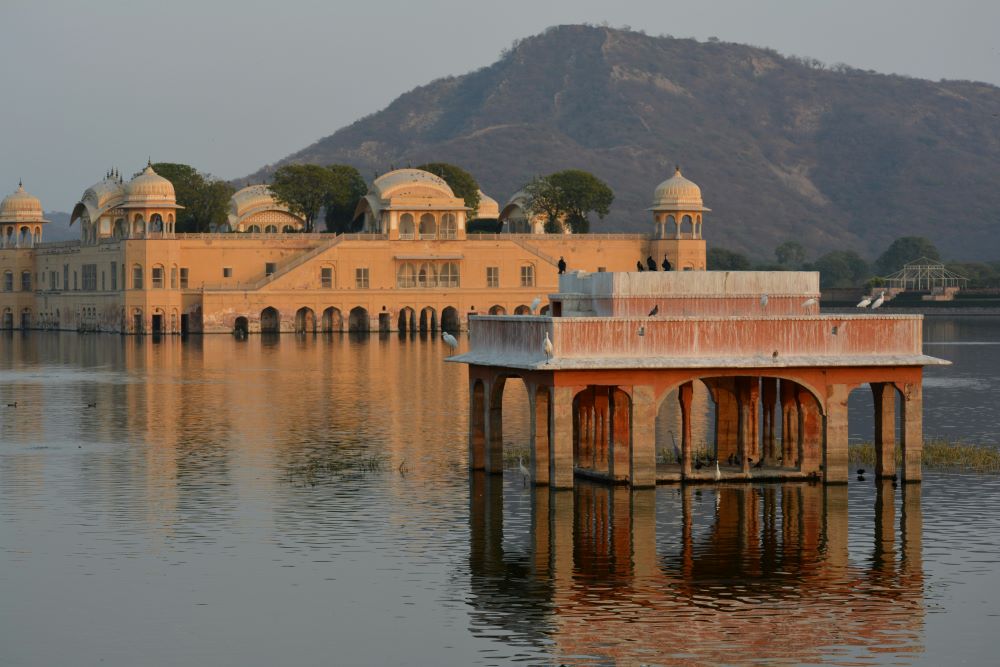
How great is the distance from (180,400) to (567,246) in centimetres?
6954

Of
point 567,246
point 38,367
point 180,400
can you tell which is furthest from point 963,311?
point 180,400

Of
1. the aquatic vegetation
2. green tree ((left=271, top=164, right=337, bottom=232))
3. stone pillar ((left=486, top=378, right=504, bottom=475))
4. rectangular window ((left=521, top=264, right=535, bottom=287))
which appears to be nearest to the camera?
stone pillar ((left=486, top=378, right=504, bottom=475))

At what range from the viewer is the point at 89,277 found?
393 ft

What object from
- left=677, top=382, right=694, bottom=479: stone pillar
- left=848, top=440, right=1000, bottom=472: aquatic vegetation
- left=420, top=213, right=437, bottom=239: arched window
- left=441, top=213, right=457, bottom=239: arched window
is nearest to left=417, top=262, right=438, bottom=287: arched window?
left=441, top=213, right=457, bottom=239: arched window

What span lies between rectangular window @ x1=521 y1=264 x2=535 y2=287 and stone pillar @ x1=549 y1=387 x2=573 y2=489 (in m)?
85.6

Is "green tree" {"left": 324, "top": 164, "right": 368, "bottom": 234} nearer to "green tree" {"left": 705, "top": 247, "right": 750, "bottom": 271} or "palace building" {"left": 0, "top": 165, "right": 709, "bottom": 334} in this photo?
"palace building" {"left": 0, "top": 165, "right": 709, "bottom": 334}

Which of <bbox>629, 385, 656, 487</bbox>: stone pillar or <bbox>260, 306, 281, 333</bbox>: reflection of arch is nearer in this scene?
<bbox>629, 385, 656, 487</bbox>: stone pillar

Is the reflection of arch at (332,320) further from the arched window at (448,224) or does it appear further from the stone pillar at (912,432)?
the stone pillar at (912,432)

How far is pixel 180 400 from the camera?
55.1 m

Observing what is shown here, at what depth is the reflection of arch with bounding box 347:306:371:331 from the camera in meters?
115

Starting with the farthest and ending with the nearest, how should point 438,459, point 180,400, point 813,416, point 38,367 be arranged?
point 38,367
point 180,400
point 438,459
point 813,416

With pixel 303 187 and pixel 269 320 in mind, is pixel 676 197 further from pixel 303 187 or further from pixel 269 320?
pixel 269 320

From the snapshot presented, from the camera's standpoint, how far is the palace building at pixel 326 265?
110 m

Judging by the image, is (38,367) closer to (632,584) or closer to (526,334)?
(526,334)
